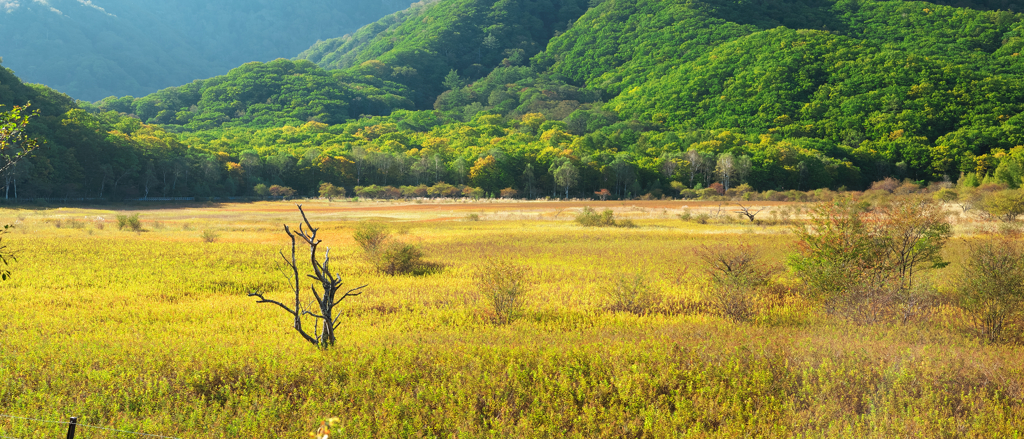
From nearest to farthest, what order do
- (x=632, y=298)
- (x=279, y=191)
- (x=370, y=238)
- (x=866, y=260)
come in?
1. (x=632, y=298)
2. (x=866, y=260)
3. (x=370, y=238)
4. (x=279, y=191)

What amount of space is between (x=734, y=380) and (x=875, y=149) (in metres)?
135

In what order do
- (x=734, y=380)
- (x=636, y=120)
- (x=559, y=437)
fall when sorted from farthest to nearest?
(x=636, y=120) → (x=734, y=380) → (x=559, y=437)

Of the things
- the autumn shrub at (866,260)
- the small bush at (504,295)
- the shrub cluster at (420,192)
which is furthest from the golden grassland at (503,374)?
the shrub cluster at (420,192)

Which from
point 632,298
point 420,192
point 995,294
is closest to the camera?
point 995,294

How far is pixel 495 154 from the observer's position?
11138 centimetres

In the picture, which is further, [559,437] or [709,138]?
[709,138]

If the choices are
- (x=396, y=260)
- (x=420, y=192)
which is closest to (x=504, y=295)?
(x=396, y=260)

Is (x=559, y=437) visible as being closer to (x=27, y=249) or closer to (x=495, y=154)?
(x=27, y=249)

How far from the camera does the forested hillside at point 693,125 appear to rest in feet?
343

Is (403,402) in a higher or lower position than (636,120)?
lower

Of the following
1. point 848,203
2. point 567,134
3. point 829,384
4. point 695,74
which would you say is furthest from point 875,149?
point 829,384

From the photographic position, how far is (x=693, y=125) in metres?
148

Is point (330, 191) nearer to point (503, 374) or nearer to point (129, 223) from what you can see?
point (129, 223)

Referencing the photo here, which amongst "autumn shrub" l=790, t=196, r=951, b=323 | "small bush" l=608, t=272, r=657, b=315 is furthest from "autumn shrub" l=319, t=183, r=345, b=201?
"autumn shrub" l=790, t=196, r=951, b=323
